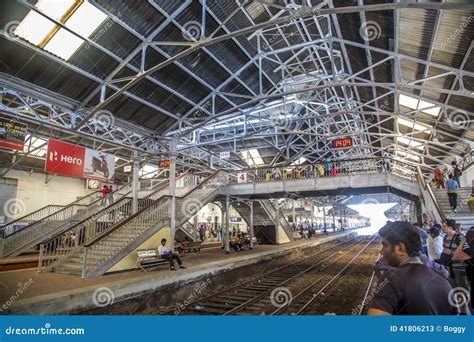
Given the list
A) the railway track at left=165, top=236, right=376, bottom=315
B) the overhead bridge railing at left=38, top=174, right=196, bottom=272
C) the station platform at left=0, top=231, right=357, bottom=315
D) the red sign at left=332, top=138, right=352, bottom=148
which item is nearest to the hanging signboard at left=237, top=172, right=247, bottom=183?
the overhead bridge railing at left=38, top=174, right=196, bottom=272

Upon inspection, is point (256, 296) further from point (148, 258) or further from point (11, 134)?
point (11, 134)

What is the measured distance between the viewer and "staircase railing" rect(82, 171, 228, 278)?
11227mm

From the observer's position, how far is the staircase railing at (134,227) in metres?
11.2

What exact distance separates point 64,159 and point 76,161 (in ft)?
2.09

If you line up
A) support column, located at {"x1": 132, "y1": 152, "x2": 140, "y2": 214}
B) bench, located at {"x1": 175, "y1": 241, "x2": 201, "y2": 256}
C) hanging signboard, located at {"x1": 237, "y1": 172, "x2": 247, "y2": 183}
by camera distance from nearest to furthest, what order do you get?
support column, located at {"x1": 132, "y1": 152, "x2": 140, "y2": 214}, bench, located at {"x1": 175, "y1": 241, "x2": 201, "y2": 256}, hanging signboard, located at {"x1": 237, "y1": 172, "x2": 247, "y2": 183}

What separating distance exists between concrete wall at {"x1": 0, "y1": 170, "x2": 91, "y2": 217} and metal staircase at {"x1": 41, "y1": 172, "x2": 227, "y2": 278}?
11.3 metres

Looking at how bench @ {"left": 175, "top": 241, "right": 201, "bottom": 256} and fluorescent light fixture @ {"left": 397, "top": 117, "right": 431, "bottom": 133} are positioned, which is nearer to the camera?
bench @ {"left": 175, "top": 241, "right": 201, "bottom": 256}

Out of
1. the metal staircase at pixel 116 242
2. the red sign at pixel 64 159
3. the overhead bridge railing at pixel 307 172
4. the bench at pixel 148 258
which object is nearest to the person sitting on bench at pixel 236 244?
the overhead bridge railing at pixel 307 172

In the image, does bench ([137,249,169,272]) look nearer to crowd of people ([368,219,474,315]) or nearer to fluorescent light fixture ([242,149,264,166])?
crowd of people ([368,219,474,315])

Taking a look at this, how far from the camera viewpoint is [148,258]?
11969 mm

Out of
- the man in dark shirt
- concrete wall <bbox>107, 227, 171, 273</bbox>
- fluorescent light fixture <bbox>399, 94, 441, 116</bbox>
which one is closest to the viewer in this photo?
the man in dark shirt
